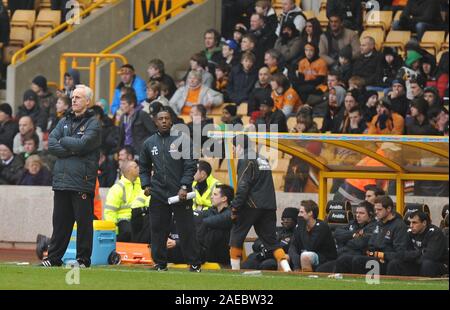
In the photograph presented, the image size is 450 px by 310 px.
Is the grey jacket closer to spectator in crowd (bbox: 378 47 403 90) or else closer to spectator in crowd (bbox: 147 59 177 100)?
spectator in crowd (bbox: 378 47 403 90)

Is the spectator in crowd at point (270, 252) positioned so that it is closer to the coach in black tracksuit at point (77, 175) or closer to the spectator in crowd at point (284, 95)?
the coach in black tracksuit at point (77, 175)

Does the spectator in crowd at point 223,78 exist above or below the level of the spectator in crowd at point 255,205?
above

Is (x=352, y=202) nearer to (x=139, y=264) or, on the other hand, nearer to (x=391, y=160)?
(x=391, y=160)

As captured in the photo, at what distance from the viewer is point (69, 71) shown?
26.5 metres

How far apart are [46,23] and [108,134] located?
5.40 m

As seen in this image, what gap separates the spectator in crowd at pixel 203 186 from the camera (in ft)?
68.6

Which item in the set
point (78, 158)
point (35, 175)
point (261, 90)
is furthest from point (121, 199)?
point (78, 158)

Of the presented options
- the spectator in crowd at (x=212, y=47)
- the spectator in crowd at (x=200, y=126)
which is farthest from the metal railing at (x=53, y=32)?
the spectator in crowd at (x=200, y=126)

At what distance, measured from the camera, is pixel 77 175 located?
16.7m

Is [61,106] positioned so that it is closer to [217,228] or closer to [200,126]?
[200,126]

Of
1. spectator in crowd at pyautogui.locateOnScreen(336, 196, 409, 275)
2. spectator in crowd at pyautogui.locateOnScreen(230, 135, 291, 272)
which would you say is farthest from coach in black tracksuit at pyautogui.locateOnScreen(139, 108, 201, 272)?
spectator in crowd at pyautogui.locateOnScreen(336, 196, 409, 275)

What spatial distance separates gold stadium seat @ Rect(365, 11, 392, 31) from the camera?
2567 cm

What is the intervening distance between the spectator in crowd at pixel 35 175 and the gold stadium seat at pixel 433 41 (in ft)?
21.1
